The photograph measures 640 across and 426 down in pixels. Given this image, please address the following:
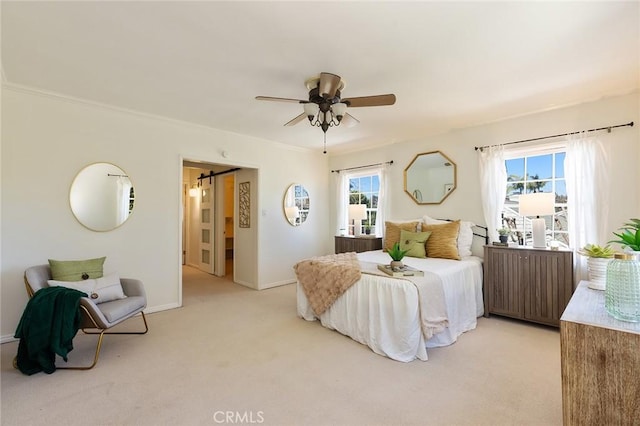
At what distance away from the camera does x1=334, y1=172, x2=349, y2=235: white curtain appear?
5.73 meters

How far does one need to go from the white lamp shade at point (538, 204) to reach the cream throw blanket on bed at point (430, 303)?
1.43 m

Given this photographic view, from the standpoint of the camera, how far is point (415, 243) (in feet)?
12.5

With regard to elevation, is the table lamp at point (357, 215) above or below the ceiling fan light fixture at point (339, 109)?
below

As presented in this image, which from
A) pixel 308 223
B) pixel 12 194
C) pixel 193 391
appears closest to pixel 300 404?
pixel 193 391

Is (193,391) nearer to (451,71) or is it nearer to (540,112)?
(451,71)

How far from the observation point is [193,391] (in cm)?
204

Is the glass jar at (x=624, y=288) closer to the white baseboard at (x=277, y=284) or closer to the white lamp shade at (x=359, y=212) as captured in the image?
the white lamp shade at (x=359, y=212)

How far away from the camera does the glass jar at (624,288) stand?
128 centimetres

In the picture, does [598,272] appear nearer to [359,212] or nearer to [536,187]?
[536,187]

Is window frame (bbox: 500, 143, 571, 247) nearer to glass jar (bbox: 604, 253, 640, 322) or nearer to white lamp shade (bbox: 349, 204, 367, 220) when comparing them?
white lamp shade (bbox: 349, 204, 367, 220)

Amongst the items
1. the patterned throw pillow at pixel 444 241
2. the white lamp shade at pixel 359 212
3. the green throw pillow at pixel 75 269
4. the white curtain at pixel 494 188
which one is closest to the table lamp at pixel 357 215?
the white lamp shade at pixel 359 212

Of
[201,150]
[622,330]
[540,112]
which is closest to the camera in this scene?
[622,330]

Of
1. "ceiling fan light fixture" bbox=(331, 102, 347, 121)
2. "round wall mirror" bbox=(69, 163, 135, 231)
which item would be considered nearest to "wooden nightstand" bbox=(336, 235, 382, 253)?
"ceiling fan light fixture" bbox=(331, 102, 347, 121)

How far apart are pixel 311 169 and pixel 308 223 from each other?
42.8 inches
